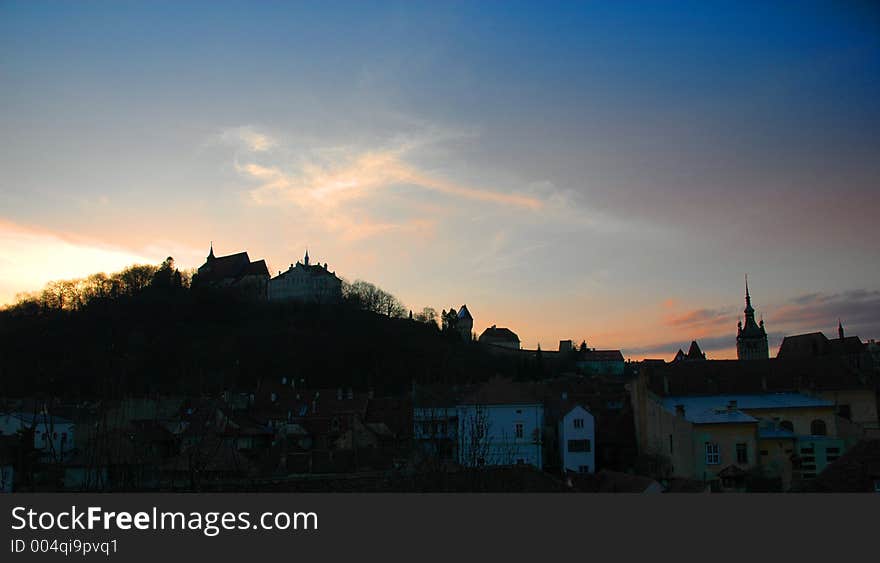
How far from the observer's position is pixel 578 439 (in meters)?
41.6

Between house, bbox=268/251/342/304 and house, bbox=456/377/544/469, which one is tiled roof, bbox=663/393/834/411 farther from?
house, bbox=268/251/342/304

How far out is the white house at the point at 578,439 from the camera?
4144 cm

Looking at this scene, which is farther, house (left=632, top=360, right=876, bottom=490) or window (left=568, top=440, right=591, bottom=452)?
window (left=568, top=440, right=591, bottom=452)

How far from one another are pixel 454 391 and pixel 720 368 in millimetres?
16841

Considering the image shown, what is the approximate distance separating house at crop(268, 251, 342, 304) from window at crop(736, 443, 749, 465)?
99036mm

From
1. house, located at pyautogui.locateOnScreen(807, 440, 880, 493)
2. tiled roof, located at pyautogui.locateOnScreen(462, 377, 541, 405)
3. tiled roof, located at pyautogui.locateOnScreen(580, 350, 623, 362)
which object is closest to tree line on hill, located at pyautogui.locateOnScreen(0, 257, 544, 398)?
tiled roof, located at pyautogui.locateOnScreen(580, 350, 623, 362)

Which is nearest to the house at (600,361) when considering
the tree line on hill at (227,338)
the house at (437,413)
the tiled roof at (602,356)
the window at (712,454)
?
the tiled roof at (602,356)

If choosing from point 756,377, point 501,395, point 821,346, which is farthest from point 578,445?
point 821,346

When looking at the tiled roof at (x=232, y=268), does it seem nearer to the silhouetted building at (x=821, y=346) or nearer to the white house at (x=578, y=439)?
the silhouetted building at (x=821, y=346)

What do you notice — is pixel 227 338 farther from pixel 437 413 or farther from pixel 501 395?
pixel 501 395

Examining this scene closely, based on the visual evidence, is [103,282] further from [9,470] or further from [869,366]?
[869,366]

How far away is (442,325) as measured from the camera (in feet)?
409

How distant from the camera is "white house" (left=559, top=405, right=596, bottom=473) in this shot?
4144 centimetres

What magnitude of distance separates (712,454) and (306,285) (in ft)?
342
